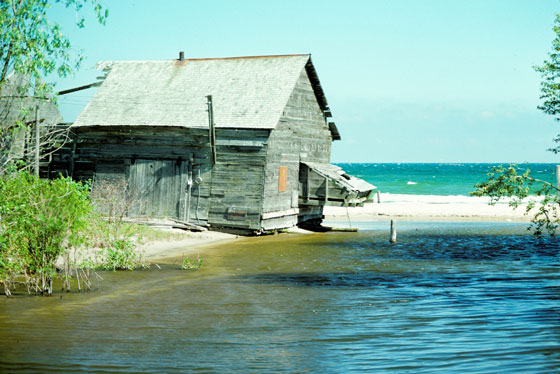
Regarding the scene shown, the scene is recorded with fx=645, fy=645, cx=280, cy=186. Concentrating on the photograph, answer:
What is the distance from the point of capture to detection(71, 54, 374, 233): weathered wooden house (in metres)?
25.0

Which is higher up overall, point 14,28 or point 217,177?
point 14,28

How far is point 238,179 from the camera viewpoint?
25.0 meters

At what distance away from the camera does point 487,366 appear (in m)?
8.48

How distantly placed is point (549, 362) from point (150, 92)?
2197cm

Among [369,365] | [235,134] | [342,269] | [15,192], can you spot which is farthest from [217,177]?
[369,365]

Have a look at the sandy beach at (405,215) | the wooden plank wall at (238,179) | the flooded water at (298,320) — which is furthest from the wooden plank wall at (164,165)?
the flooded water at (298,320)

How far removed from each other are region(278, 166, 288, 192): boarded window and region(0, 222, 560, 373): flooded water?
7.02 m

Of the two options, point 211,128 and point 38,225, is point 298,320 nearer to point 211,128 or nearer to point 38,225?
point 38,225

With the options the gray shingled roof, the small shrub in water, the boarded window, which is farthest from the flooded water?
the gray shingled roof

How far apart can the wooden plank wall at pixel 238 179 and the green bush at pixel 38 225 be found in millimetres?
12106

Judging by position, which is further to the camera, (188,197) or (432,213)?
(432,213)

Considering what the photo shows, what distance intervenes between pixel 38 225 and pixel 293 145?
51.0 feet

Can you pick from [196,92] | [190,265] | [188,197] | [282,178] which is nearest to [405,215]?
[282,178]

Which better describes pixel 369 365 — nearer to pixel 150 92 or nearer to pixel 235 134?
pixel 235 134
